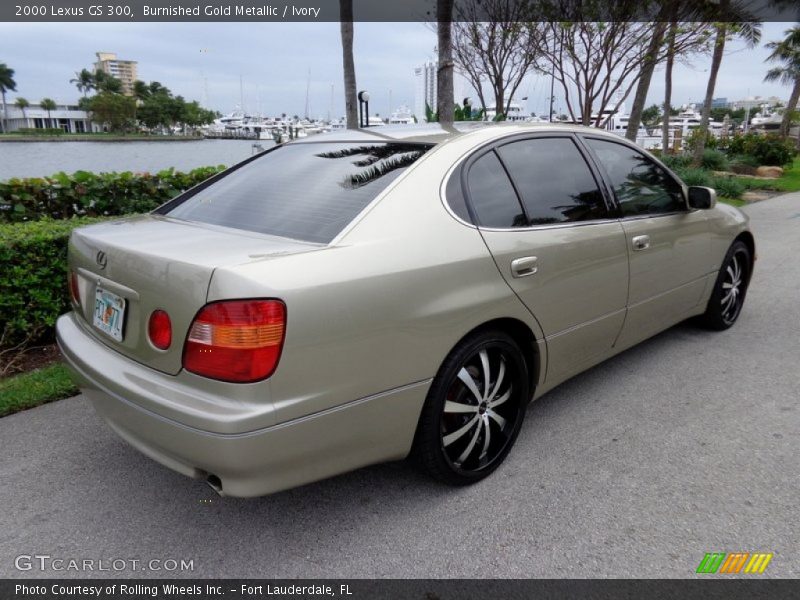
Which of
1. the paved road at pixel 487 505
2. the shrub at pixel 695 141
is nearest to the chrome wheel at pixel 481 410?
the paved road at pixel 487 505

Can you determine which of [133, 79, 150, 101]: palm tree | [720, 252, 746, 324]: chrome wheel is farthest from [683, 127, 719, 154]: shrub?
[133, 79, 150, 101]: palm tree

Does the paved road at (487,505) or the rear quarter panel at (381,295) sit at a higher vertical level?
the rear quarter panel at (381,295)

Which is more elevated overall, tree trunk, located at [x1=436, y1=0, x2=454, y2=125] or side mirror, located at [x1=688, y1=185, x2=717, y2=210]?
tree trunk, located at [x1=436, y1=0, x2=454, y2=125]

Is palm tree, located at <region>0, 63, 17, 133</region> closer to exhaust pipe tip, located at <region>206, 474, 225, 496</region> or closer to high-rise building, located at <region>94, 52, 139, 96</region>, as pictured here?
high-rise building, located at <region>94, 52, 139, 96</region>

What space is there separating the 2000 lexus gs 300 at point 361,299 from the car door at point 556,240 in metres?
0.01

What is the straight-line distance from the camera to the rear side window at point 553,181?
9.60ft

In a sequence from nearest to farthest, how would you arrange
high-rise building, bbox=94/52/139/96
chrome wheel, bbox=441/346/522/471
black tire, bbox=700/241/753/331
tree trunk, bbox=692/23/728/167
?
chrome wheel, bbox=441/346/522/471 < black tire, bbox=700/241/753/331 < tree trunk, bbox=692/23/728/167 < high-rise building, bbox=94/52/139/96

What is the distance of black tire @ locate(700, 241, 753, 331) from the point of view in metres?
4.53

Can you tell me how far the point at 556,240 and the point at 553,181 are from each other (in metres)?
0.39

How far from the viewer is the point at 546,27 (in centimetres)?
1083

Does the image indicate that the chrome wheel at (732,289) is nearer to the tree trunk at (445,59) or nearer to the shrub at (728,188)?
the tree trunk at (445,59)
